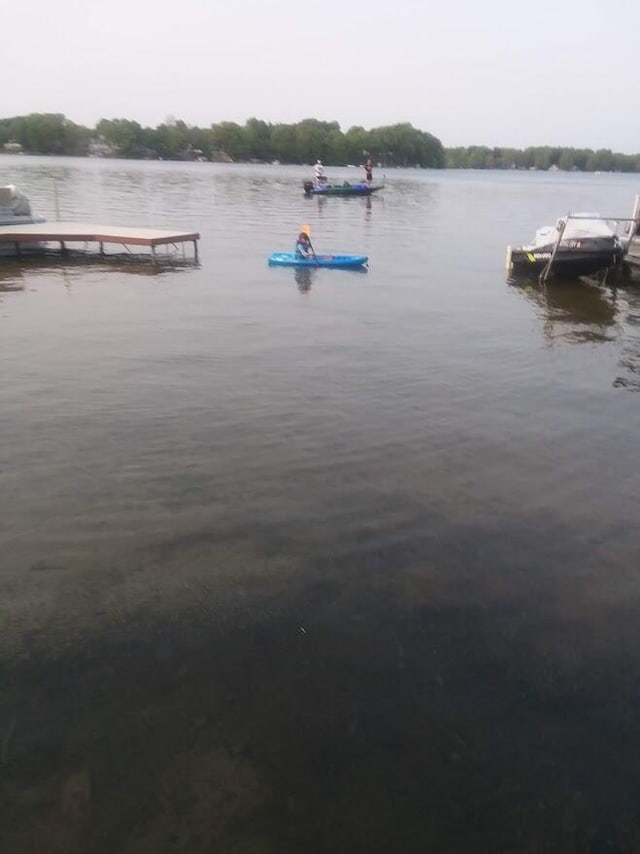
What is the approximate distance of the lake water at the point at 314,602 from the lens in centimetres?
377

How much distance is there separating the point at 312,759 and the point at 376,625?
4.42 feet

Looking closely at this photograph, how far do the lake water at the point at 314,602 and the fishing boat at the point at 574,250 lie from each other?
380 inches

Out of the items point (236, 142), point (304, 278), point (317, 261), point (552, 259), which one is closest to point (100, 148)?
point (236, 142)

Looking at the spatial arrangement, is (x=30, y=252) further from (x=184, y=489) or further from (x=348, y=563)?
(x=348, y=563)

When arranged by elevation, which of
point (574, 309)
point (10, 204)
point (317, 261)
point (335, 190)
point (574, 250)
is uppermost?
point (10, 204)

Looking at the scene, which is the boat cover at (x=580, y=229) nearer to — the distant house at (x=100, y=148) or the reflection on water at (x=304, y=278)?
the reflection on water at (x=304, y=278)

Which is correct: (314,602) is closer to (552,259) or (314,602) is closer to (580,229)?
(552,259)

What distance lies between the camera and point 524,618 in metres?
5.34

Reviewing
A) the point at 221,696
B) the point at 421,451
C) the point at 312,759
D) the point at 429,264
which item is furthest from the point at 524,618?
the point at 429,264

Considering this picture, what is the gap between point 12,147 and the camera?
154m

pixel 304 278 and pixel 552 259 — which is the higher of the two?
pixel 552 259

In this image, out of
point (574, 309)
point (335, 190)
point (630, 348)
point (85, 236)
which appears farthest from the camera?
point (335, 190)

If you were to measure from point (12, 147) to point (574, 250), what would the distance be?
16906cm

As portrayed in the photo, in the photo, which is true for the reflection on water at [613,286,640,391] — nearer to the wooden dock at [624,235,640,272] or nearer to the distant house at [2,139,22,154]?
the wooden dock at [624,235,640,272]
